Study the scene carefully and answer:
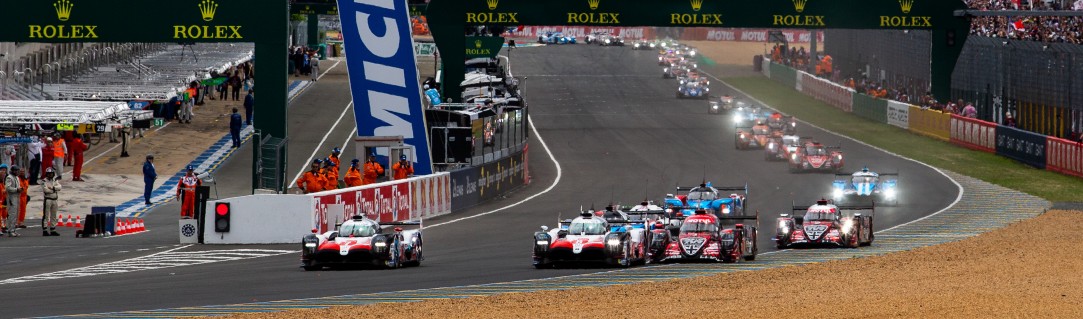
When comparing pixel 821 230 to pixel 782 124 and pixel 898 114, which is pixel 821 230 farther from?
Result: pixel 898 114

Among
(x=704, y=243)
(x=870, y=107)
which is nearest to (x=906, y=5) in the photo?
(x=870, y=107)

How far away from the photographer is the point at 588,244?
94.8 feet

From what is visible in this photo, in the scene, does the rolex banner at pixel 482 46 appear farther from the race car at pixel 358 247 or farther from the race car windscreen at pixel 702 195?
the race car at pixel 358 247

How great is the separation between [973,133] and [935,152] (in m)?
1.99

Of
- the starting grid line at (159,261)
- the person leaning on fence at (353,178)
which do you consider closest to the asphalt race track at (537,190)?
the starting grid line at (159,261)

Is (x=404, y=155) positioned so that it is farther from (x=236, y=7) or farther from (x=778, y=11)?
(x=778, y=11)

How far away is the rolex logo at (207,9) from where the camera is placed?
127 feet

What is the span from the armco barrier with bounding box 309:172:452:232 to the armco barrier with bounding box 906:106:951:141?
26.8 metres

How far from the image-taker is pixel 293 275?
27.7 meters

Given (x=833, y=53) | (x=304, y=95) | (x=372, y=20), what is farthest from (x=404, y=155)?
(x=833, y=53)

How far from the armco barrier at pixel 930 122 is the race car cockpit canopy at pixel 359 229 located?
122ft

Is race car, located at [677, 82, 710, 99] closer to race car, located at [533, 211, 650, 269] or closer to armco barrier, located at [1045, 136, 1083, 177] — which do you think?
armco barrier, located at [1045, 136, 1083, 177]

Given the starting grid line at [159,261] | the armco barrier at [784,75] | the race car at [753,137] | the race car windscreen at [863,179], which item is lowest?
the starting grid line at [159,261]

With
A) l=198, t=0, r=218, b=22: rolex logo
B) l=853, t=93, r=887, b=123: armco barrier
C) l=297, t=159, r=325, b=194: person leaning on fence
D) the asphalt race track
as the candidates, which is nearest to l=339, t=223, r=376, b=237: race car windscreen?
the asphalt race track
